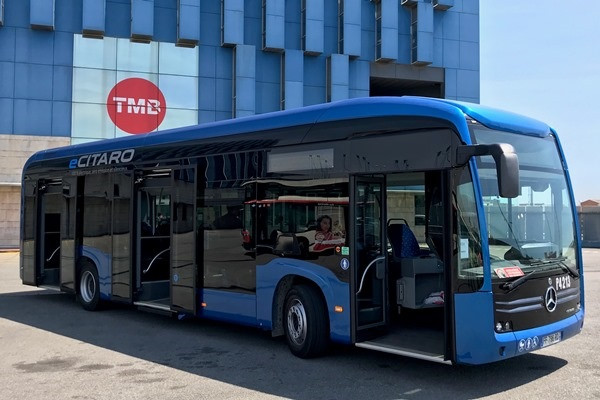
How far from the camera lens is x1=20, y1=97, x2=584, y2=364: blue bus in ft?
19.5

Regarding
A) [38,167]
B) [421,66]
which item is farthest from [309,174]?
[421,66]

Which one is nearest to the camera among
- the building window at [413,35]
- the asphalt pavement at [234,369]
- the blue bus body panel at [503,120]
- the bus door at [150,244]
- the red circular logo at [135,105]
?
the asphalt pavement at [234,369]

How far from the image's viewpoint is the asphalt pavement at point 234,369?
6020mm

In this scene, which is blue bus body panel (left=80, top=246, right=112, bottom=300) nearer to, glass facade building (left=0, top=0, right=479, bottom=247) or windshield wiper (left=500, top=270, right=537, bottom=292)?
windshield wiper (left=500, top=270, right=537, bottom=292)

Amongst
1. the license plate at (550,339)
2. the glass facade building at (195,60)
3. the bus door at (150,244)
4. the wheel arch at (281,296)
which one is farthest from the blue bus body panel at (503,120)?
the glass facade building at (195,60)

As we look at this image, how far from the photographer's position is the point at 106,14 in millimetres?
29734

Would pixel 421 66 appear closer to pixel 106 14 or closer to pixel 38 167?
pixel 106 14

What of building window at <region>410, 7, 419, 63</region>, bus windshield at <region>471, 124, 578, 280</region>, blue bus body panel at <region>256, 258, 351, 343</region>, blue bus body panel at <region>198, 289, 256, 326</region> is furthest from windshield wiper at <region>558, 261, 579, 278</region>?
building window at <region>410, 7, 419, 63</region>

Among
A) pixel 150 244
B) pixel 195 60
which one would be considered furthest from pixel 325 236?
pixel 195 60

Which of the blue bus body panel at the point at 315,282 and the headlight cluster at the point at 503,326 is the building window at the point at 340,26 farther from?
the headlight cluster at the point at 503,326

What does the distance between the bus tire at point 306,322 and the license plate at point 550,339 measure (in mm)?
2379

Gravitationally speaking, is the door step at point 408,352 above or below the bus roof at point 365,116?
below

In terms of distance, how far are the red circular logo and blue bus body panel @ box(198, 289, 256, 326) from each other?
22.6 metres

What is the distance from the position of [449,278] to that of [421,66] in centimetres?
3107
